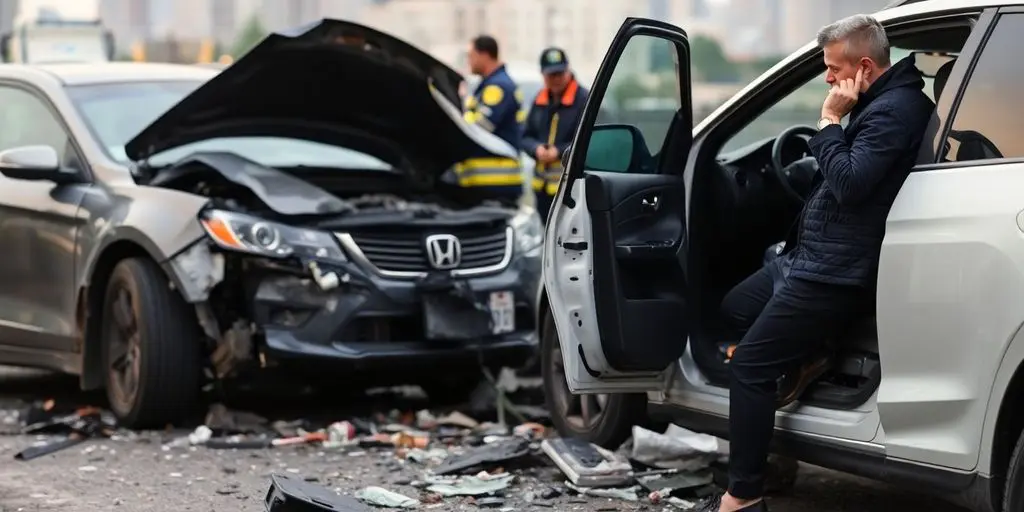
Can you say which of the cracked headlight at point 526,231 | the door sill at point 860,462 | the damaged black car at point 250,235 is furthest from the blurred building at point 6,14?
the door sill at point 860,462

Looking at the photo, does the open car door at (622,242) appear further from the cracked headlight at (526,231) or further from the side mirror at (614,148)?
the cracked headlight at (526,231)

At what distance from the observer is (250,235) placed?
21.6 feet

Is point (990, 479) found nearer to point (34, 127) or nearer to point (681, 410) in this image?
point (681, 410)

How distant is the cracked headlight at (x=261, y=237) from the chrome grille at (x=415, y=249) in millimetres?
155

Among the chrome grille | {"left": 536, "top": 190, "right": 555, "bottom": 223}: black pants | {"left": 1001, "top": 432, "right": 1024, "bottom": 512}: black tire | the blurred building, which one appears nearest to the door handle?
{"left": 1001, "top": 432, "right": 1024, "bottom": 512}: black tire

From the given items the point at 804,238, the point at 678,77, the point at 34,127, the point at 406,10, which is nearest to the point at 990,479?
the point at 804,238

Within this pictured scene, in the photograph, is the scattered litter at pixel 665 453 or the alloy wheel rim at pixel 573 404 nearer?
the scattered litter at pixel 665 453

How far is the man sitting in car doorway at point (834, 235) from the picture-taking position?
14.2ft

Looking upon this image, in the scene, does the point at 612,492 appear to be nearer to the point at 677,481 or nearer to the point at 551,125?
the point at 677,481

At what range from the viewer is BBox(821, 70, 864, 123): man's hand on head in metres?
4.52

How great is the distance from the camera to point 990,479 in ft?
13.1

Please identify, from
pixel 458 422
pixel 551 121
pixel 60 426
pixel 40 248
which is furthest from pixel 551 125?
pixel 60 426

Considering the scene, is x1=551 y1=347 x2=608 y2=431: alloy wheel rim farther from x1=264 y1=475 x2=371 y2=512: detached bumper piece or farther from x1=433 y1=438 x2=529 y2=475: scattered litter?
x1=264 y1=475 x2=371 y2=512: detached bumper piece

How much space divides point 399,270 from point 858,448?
9.33ft
